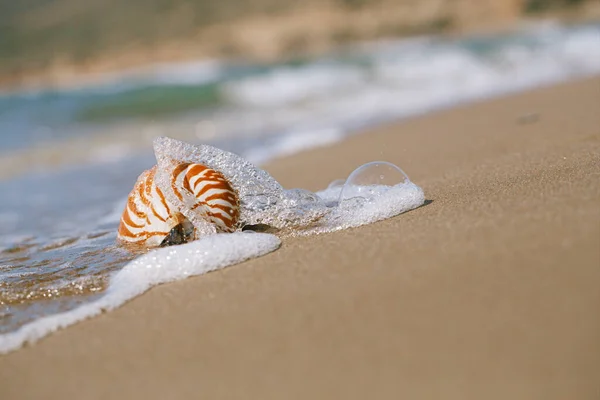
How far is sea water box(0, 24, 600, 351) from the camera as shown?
2512 millimetres

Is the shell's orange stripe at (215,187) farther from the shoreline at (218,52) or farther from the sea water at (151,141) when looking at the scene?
the shoreline at (218,52)

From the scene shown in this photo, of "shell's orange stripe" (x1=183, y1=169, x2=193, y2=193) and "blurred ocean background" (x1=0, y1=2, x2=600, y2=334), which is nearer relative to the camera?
"shell's orange stripe" (x1=183, y1=169, x2=193, y2=193)

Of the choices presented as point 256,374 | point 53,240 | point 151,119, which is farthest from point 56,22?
point 256,374

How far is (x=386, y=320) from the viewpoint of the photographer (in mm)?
1727

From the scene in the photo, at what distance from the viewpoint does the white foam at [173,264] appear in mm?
2230

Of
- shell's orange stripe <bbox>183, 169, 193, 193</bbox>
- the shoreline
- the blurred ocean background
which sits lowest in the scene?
shell's orange stripe <bbox>183, 169, 193, 193</bbox>

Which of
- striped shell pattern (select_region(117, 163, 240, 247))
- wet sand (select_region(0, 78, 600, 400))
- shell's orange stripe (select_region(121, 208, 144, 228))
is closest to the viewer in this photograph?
wet sand (select_region(0, 78, 600, 400))

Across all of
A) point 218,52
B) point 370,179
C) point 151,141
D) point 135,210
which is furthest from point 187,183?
point 218,52

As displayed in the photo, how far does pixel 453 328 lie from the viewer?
63.9 inches

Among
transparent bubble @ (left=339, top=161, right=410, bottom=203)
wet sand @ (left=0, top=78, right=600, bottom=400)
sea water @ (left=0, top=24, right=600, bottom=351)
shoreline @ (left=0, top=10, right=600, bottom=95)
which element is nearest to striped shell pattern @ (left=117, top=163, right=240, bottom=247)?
sea water @ (left=0, top=24, right=600, bottom=351)

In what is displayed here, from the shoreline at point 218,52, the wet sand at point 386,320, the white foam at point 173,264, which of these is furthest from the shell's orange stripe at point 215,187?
the shoreline at point 218,52

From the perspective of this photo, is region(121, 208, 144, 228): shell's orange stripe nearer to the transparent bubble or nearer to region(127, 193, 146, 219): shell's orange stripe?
region(127, 193, 146, 219): shell's orange stripe

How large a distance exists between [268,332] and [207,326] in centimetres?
22

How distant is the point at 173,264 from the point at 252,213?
53 cm
